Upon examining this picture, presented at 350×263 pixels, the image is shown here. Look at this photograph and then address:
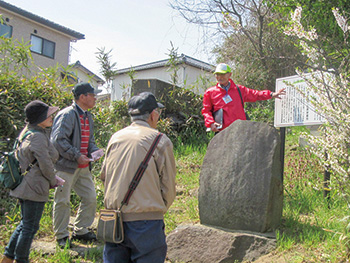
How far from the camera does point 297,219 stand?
4188 mm

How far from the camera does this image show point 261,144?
13.3ft

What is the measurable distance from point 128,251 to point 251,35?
935cm

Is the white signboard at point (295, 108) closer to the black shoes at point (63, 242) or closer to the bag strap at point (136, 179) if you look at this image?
the bag strap at point (136, 179)

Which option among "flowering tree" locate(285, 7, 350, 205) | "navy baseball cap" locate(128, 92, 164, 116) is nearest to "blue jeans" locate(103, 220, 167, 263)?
"navy baseball cap" locate(128, 92, 164, 116)

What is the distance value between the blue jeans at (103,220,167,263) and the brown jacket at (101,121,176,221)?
0.19 ft

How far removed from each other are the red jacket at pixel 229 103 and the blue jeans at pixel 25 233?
2588mm

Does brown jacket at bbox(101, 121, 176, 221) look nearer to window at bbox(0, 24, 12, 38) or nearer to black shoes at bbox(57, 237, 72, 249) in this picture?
black shoes at bbox(57, 237, 72, 249)

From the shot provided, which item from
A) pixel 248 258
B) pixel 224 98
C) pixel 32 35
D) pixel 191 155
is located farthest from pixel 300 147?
pixel 32 35

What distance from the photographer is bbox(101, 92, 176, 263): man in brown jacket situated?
8.05 feet

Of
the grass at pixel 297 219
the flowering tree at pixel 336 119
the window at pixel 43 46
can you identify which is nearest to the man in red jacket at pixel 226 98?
the flowering tree at pixel 336 119

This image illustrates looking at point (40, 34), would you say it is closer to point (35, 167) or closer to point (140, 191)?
point (35, 167)

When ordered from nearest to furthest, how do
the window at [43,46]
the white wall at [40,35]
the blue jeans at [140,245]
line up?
the blue jeans at [140,245]
the white wall at [40,35]
the window at [43,46]

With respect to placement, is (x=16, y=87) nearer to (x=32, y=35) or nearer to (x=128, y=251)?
(x=128, y=251)

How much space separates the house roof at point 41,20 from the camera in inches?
645
